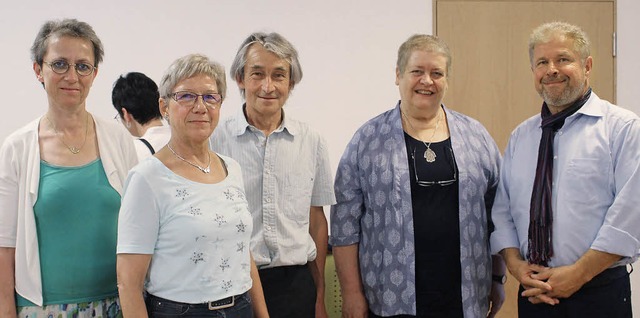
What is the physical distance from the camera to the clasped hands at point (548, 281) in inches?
81.4

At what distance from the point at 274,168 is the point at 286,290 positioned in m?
0.43

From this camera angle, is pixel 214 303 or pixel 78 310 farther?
pixel 78 310

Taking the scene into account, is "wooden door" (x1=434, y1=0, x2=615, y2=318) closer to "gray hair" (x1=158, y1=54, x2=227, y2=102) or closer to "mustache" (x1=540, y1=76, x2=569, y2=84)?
"mustache" (x1=540, y1=76, x2=569, y2=84)

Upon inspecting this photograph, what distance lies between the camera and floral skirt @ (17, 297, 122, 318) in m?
1.83

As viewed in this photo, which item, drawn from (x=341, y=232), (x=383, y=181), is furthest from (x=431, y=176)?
(x=341, y=232)

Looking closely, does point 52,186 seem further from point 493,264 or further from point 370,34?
point 370,34

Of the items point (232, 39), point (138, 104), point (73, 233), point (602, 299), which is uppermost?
point (232, 39)

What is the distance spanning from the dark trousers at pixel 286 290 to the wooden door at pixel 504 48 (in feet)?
6.75

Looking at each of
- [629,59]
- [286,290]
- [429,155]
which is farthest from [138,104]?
[629,59]

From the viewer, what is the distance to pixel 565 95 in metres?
2.18

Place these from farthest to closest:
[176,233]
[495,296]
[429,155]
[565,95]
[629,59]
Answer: [629,59] → [495,296] → [429,155] → [565,95] → [176,233]

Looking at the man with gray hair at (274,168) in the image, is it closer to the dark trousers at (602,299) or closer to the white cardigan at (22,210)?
the white cardigan at (22,210)

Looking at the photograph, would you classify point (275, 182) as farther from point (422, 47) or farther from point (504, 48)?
point (504, 48)

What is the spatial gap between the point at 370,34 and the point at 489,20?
2.41 feet
